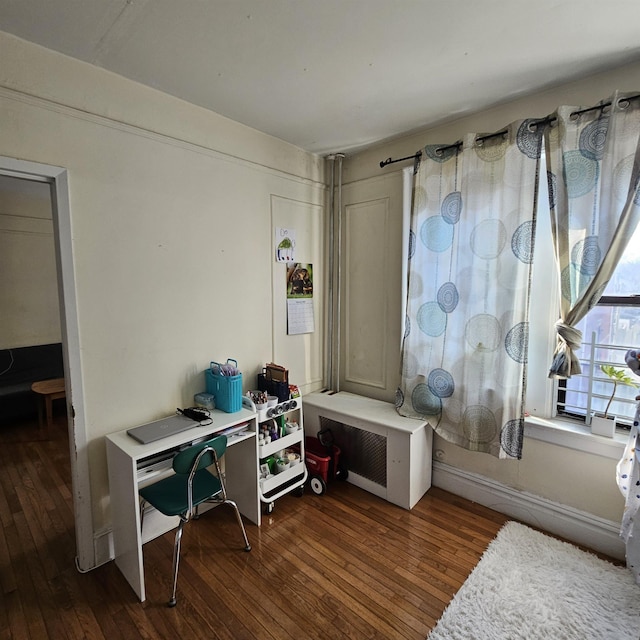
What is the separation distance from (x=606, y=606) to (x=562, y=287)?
1.53m

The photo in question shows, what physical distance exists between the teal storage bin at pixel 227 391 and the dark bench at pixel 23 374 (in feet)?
9.51

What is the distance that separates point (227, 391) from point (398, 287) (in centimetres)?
146

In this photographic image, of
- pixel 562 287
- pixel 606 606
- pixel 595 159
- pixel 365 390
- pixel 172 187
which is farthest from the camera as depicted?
pixel 365 390

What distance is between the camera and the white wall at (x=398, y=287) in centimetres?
191

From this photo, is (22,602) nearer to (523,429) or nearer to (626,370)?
(523,429)

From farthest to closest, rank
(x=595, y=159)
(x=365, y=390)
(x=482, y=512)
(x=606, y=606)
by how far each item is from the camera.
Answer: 1. (x=365, y=390)
2. (x=482, y=512)
3. (x=595, y=159)
4. (x=606, y=606)

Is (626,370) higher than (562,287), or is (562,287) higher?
(562,287)

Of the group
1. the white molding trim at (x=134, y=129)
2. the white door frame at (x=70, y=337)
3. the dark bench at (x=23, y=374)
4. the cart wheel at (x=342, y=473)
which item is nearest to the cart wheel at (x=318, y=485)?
the cart wheel at (x=342, y=473)

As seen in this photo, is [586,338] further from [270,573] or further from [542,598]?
[270,573]

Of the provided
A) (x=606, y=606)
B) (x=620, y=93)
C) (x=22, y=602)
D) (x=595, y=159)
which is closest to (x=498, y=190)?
(x=595, y=159)

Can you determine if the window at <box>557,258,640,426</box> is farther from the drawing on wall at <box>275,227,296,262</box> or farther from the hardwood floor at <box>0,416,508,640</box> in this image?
the drawing on wall at <box>275,227,296,262</box>

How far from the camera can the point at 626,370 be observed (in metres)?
1.92

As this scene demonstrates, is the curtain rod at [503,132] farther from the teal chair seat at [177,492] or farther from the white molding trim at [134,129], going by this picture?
the teal chair seat at [177,492]

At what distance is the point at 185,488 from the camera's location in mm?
1914
